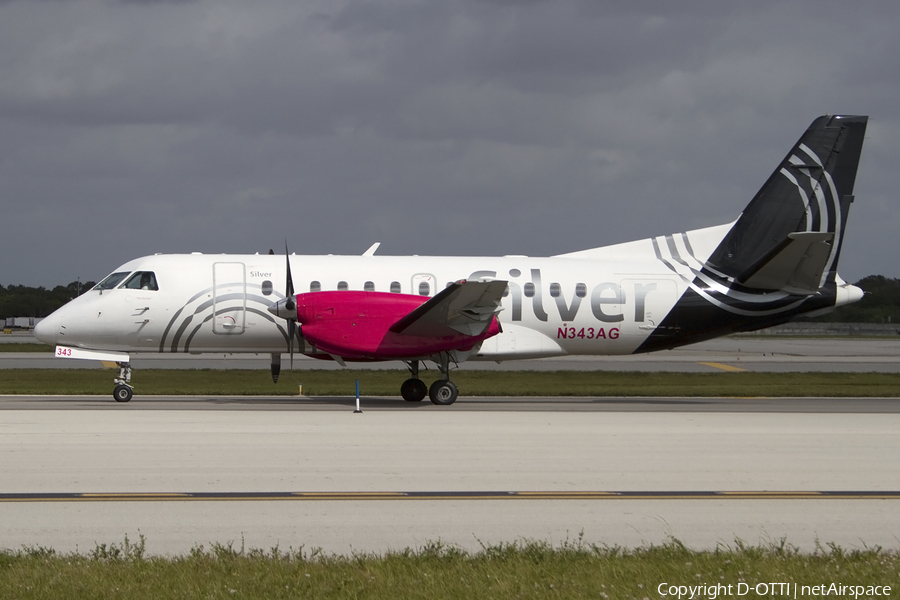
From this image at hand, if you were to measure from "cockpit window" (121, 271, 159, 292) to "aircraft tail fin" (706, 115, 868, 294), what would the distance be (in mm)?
15226

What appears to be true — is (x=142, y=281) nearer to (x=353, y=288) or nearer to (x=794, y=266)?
(x=353, y=288)

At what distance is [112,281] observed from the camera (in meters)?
23.5

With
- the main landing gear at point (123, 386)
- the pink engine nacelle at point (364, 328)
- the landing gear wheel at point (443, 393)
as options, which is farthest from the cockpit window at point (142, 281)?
the landing gear wheel at point (443, 393)

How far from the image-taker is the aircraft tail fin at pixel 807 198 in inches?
952

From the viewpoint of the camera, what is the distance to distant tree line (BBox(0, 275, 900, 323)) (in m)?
109

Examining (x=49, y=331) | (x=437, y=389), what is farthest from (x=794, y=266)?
(x=49, y=331)

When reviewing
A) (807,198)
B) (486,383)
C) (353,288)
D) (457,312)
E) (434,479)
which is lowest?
(486,383)

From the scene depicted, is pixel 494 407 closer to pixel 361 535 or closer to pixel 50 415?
pixel 50 415

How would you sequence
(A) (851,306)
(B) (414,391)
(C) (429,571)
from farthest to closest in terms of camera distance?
(A) (851,306) < (B) (414,391) < (C) (429,571)

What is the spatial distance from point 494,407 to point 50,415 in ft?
33.1

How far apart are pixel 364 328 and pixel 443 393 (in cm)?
259

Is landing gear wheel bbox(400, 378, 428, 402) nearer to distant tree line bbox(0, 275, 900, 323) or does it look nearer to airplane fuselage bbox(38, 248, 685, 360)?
airplane fuselage bbox(38, 248, 685, 360)

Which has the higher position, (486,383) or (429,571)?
(429,571)

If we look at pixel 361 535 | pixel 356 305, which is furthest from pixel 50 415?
pixel 361 535
